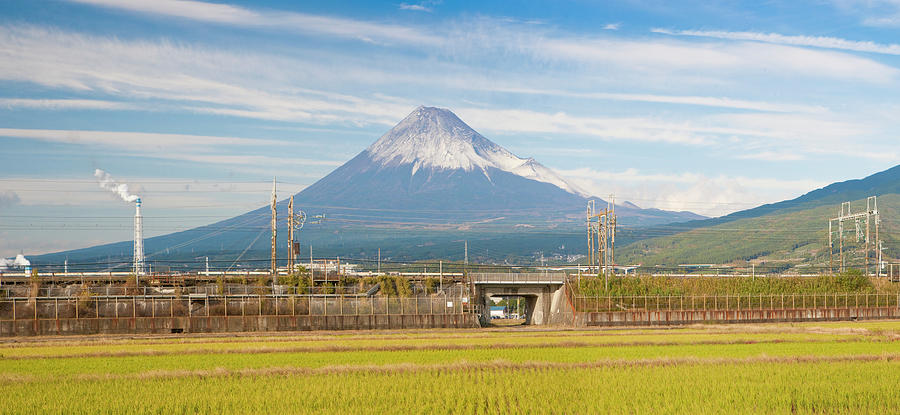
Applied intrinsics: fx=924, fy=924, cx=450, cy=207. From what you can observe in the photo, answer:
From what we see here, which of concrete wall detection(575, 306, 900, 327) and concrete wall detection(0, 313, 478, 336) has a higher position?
concrete wall detection(0, 313, 478, 336)

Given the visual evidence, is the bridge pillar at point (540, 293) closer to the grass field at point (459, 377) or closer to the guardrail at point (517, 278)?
the guardrail at point (517, 278)

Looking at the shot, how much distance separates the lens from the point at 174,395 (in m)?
24.7

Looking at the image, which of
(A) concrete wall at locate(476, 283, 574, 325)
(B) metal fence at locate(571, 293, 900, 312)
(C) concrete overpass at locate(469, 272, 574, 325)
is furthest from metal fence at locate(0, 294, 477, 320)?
(B) metal fence at locate(571, 293, 900, 312)

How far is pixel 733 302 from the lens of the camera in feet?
242

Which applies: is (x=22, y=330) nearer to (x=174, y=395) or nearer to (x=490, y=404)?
Result: (x=174, y=395)

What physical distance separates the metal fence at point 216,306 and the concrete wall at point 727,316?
1078 centimetres

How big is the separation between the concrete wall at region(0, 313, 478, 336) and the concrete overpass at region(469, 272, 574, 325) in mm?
10704

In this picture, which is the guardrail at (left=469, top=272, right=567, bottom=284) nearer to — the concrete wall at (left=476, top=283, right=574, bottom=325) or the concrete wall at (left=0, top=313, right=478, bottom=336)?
the concrete wall at (left=476, top=283, right=574, bottom=325)

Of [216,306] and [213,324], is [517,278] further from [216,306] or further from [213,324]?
[213,324]

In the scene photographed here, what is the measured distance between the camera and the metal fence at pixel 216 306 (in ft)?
197

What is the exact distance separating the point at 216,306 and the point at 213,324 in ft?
6.76

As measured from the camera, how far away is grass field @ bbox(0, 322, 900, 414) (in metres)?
23.0

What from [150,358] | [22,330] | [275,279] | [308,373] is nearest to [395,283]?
[275,279]

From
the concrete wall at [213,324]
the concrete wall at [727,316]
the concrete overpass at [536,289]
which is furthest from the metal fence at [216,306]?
the concrete wall at [727,316]
